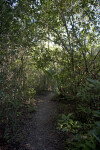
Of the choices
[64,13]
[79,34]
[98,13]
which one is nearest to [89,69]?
[79,34]

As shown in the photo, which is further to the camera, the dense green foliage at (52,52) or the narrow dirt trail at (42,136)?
the dense green foliage at (52,52)

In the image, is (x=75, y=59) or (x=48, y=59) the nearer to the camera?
(x=75, y=59)

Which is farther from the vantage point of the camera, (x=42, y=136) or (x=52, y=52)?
(x=52, y=52)

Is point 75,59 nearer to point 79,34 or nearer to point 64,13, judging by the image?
point 79,34

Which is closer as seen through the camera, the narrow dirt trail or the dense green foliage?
the narrow dirt trail

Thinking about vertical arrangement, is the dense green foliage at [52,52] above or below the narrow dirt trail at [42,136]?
above

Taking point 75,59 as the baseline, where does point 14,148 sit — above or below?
below

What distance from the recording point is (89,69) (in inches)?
169

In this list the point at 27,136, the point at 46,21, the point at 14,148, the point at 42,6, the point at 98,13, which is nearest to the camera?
the point at 14,148

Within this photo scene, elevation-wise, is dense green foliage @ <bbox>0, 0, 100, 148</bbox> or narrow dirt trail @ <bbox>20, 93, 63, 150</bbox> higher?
dense green foliage @ <bbox>0, 0, 100, 148</bbox>

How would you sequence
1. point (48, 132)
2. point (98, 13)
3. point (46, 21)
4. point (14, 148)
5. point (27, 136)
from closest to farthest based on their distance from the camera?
1. point (14, 148)
2. point (27, 136)
3. point (48, 132)
4. point (98, 13)
5. point (46, 21)

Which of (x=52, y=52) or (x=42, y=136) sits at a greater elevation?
(x=52, y=52)

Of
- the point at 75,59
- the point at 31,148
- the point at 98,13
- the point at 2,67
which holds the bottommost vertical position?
the point at 31,148

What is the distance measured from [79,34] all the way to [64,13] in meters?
1.32
